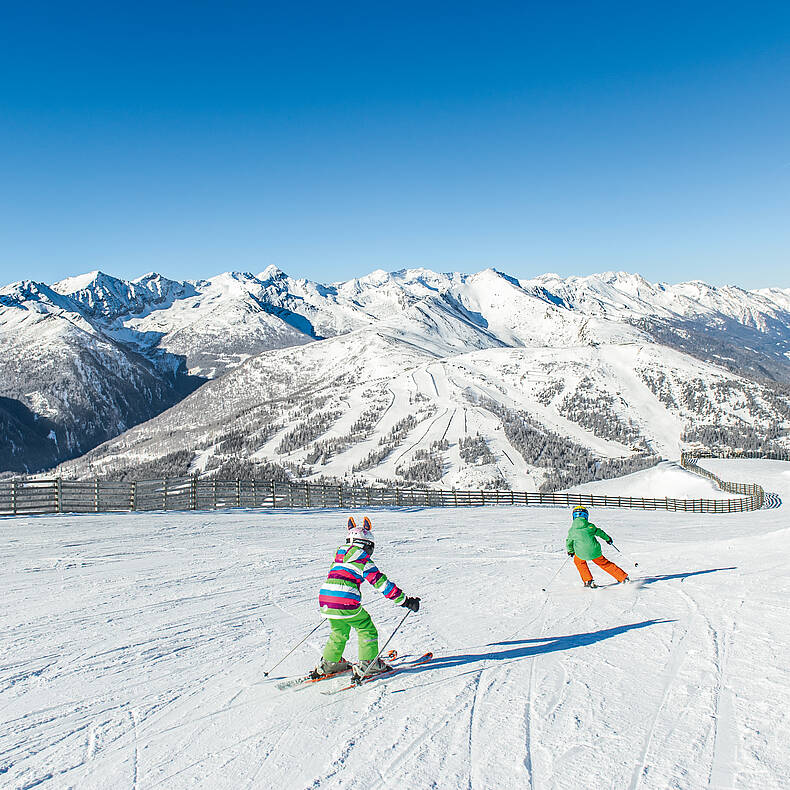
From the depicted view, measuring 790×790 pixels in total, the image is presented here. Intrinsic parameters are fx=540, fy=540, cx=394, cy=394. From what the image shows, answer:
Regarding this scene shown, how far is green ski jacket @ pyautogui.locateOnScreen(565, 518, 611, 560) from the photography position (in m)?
10.8

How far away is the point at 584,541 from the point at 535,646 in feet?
13.4

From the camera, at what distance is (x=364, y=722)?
5191mm

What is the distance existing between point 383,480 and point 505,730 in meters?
106

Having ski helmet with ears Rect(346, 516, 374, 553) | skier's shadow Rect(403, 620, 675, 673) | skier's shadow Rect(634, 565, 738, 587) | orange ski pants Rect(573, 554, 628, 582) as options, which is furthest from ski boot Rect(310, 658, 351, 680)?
skier's shadow Rect(634, 565, 738, 587)

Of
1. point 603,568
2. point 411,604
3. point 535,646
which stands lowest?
point 535,646

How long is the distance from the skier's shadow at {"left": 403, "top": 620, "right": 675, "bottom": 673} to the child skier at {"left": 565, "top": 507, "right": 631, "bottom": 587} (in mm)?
2417

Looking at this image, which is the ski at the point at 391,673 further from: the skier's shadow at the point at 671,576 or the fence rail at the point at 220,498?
the fence rail at the point at 220,498

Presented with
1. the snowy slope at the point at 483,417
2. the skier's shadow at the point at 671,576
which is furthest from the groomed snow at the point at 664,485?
the skier's shadow at the point at 671,576

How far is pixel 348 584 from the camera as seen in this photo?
235 inches

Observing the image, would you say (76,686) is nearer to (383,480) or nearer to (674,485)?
(674,485)

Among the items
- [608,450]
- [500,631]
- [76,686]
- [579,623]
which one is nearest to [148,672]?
[76,686]

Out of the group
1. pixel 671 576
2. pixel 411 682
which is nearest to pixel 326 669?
pixel 411 682

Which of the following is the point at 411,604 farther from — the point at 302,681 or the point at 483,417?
the point at 483,417

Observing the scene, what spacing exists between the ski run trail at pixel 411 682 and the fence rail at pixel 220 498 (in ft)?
35.9
